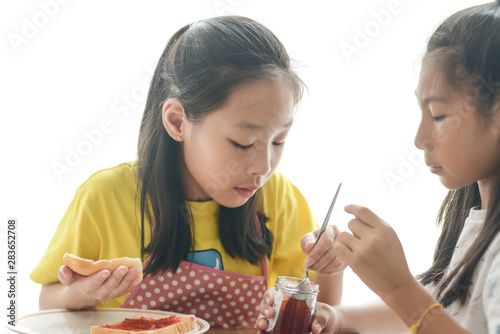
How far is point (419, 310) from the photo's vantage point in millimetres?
862

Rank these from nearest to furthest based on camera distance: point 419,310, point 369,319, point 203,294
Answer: point 419,310
point 369,319
point 203,294

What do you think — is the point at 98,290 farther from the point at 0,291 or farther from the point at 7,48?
the point at 7,48

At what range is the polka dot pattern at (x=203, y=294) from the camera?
4.19 feet

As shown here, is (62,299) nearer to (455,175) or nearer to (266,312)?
(266,312)

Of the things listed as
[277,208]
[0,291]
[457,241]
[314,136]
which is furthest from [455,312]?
[0,291]

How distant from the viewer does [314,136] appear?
229 centimetres

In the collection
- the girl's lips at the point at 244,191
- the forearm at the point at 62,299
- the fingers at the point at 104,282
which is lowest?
the forearm at the point at 62,299

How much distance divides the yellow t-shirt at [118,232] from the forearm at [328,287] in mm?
88

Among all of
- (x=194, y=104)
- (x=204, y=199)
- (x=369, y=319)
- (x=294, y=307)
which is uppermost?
(x=194, y=104)

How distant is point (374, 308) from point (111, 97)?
1274 mm

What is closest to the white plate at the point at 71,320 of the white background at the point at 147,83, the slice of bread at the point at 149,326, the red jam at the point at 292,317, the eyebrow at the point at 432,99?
the slice of bread at the point at 149,326

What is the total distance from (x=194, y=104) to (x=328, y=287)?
561 mm

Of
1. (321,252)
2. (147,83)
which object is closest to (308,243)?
(321,252)

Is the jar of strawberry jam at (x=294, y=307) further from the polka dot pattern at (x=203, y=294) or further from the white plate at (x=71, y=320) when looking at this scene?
the polka dot pattern at (x=203, y=294)
